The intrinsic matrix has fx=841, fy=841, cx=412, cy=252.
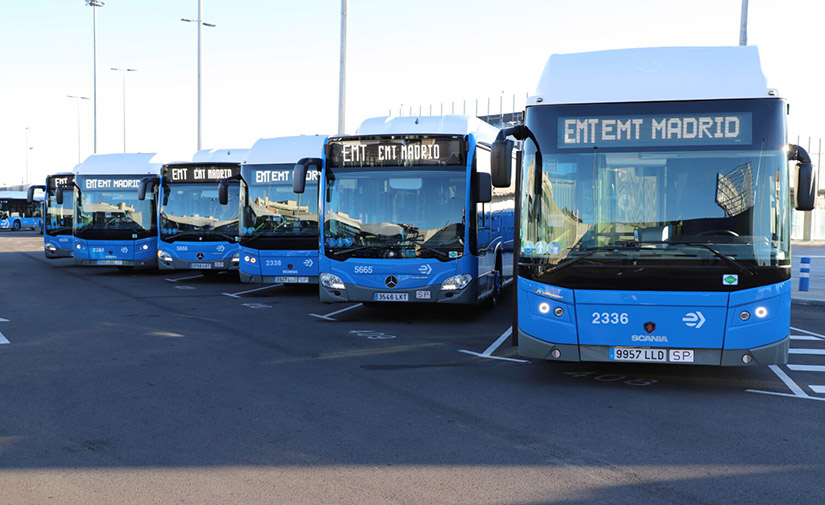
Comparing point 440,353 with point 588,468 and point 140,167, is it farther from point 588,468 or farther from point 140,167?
point 140,167

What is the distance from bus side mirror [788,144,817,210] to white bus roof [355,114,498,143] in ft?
20.1

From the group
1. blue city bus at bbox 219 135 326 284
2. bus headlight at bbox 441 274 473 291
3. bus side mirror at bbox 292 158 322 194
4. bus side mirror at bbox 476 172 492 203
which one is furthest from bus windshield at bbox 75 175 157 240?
bus side mirror at bbox 476 172 492 203

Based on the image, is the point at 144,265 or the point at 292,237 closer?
the point at 292,237

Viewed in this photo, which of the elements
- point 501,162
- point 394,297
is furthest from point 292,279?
point 501,162

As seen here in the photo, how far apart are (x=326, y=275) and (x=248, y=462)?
25.3 feet

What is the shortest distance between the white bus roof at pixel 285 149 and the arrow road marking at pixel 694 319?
460 inches

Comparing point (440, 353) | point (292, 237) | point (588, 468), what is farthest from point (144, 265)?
point (588, 468)

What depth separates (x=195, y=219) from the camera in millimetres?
21031

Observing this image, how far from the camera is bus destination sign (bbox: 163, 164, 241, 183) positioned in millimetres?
21234

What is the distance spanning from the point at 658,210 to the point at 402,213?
5740mm

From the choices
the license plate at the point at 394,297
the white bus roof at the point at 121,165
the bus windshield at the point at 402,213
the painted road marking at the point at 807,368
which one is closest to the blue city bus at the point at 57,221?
the white bus roof at the point at 121,165

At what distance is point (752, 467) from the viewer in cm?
572

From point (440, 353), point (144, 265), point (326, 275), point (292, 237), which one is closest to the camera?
point (440, 353)

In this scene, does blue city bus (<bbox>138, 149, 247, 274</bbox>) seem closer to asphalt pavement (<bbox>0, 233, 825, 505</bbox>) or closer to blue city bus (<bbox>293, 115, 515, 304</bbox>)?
blue city bus (<bbox>293, 115, 515, 304</bbox>)
